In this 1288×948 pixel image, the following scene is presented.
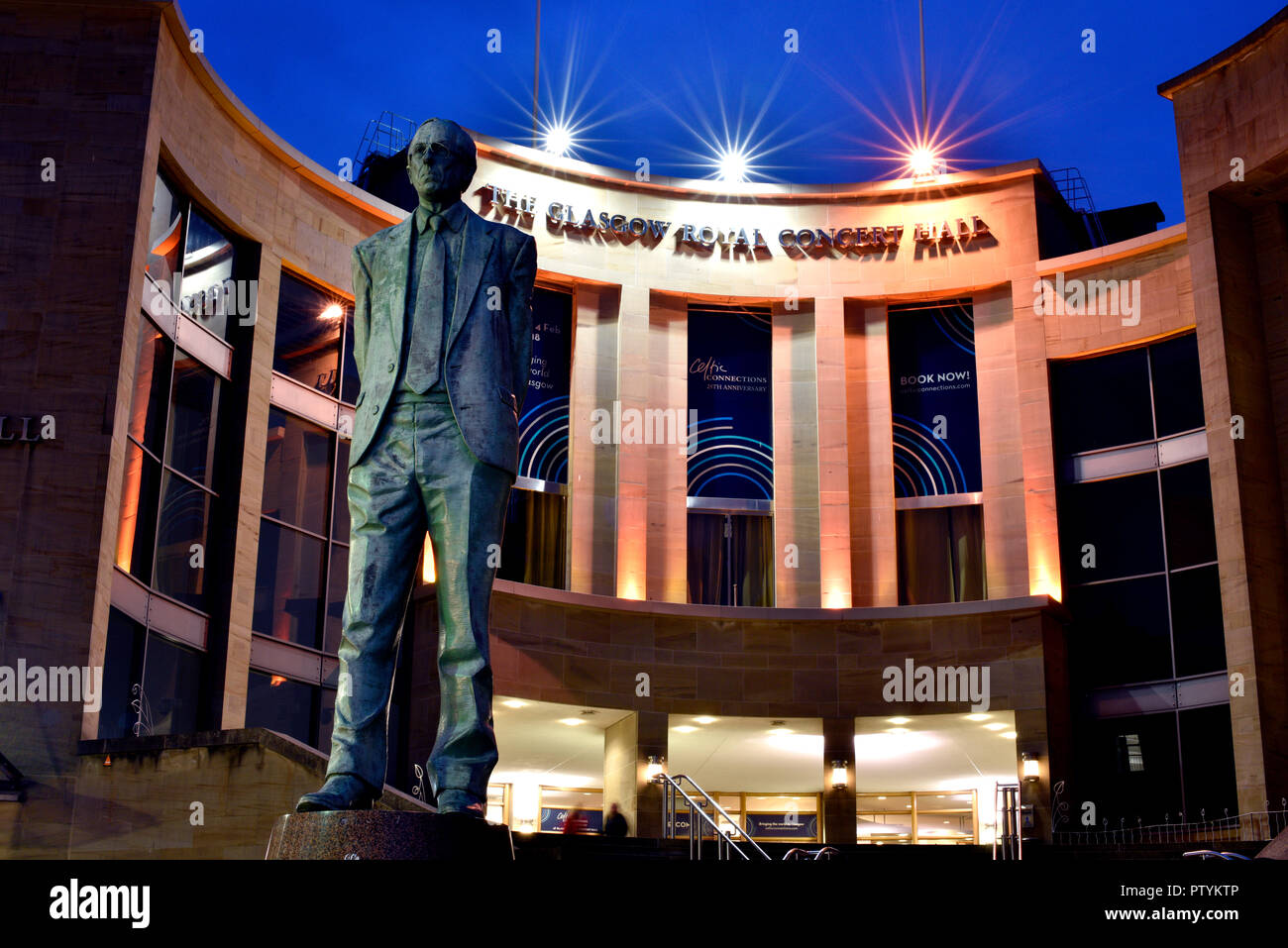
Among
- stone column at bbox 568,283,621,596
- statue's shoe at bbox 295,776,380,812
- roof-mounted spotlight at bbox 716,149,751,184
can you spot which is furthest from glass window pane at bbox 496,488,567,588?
statue's shoe at bbox 295,776,380,812

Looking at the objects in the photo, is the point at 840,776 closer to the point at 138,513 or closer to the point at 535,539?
the point at 535,539

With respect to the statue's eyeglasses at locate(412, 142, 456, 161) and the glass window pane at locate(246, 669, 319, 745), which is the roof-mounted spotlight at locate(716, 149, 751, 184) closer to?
the glass window pane at locate(246, 669, 319, 745)

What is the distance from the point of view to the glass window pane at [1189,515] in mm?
27656

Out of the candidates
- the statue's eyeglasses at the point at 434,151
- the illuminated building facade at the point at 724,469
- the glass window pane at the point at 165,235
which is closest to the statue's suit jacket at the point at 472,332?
the statue's eyeglasses at the point at 434,151

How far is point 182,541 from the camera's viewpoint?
2383 centimetres

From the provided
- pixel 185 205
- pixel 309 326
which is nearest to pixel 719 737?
pixel 309 326

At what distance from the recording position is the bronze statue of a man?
7.32 m

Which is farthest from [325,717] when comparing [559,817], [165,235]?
[165,235]

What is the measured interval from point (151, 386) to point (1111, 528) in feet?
60.3

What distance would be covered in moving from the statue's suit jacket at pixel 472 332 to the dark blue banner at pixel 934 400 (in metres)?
23.0

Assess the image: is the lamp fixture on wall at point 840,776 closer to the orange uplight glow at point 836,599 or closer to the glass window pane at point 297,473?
the orange uplight glow at point 836,599

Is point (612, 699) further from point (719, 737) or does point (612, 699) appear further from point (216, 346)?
point (216, 346)

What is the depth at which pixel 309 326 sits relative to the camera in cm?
2770
